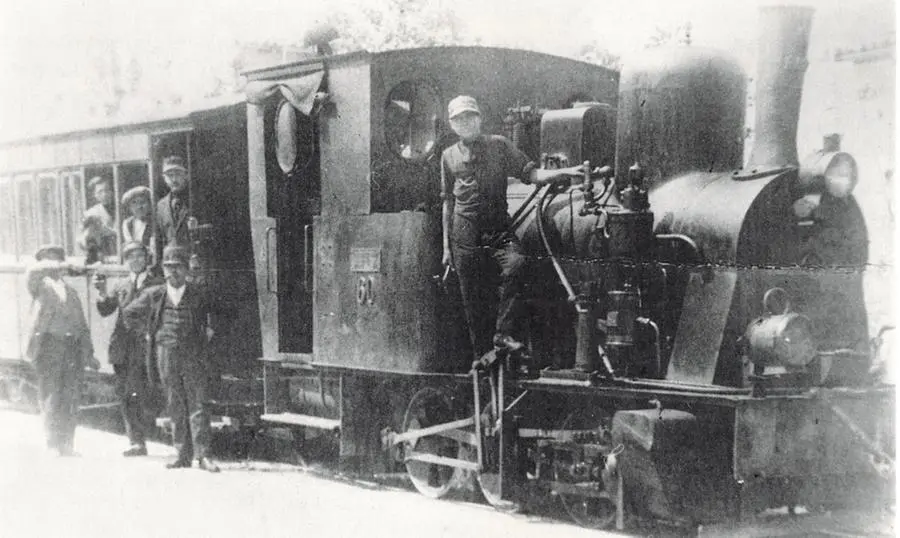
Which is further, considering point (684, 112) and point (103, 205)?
point (103, 205)

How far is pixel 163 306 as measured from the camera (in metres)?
9.00

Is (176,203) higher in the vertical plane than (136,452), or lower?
higher

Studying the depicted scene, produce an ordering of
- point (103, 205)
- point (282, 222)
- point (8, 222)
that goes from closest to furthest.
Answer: point (282, 222) → point (103, 205) → point (8, 222)

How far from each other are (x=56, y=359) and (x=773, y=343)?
248 inches

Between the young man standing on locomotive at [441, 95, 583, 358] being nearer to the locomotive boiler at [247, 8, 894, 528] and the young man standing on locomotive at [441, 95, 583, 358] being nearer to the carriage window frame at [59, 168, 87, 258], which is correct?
the locomotive boiler at [247, 8, 894, 528]

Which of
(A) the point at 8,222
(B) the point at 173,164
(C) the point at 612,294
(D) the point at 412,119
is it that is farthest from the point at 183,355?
(A) the point at 8,222

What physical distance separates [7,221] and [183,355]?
185 inches

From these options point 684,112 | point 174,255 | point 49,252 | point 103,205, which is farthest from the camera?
point 103,205

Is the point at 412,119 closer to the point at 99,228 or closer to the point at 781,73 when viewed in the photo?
the point at 781,73

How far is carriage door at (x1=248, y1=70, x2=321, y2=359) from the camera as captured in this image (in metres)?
8.52

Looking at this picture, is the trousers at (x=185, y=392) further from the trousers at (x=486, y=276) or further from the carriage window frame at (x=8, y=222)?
the carriage window frame at (x=8, y=222)

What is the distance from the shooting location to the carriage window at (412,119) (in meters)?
7.68

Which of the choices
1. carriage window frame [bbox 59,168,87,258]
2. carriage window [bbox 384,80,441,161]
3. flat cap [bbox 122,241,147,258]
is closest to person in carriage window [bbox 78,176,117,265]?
carriage window frame [bbox 59,168,87,258]

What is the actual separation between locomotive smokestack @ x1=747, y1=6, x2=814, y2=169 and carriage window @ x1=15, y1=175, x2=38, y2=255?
337 inches
